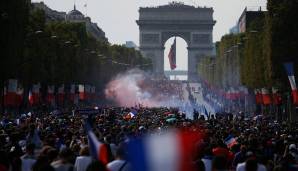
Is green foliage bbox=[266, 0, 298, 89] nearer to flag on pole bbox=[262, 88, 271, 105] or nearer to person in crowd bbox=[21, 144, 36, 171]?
flag on pole bbox=[262, 88, 271, 105]

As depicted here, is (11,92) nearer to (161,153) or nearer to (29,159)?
(29,159)

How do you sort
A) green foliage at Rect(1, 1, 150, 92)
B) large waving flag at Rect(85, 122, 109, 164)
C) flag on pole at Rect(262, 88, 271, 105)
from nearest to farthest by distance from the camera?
large waving flag at Rect(85, 122, 109, 164)
green foliage at Rect(1, 1, 150, 92)
flag on pole at Rect(262, 88, 271, 105)

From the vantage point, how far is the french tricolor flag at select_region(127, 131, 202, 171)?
12859 mm

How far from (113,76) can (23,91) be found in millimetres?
59611

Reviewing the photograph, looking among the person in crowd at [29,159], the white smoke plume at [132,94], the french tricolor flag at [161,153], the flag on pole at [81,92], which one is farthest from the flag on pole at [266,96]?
Result: the french tricolor flag at [161,153]

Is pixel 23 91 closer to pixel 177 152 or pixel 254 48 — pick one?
pixel 254 48

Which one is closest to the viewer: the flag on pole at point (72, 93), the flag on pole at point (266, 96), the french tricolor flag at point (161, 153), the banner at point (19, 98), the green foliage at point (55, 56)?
the french tricolor flag at point (161, 153)

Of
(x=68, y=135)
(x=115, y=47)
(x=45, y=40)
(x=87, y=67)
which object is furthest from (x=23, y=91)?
(x=115, y=47)

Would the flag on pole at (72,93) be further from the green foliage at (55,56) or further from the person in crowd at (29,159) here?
the person in crowd at (29,159)

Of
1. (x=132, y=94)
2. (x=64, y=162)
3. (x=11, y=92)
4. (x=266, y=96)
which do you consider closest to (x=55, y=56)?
(x=266, y=96)

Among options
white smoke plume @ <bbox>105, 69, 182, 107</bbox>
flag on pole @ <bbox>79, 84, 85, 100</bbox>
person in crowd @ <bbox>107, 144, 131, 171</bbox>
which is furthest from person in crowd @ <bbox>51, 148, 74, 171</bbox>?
white smoke plume @ <bbox>105, 69, 182, 107</bbox>

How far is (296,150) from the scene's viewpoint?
70.0ft

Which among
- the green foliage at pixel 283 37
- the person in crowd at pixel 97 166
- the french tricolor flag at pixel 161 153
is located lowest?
the person in crowd at pixel 97 166

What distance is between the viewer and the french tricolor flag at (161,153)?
1286 centimetres
